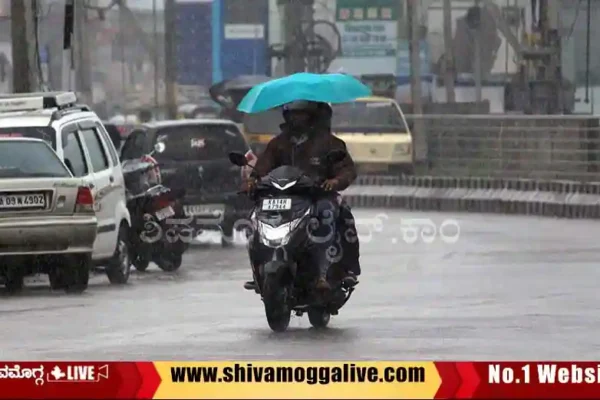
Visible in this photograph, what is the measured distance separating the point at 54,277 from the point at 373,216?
13.6m

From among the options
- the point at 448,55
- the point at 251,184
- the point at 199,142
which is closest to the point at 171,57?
the point at 448,55

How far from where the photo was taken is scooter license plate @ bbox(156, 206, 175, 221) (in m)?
22.5

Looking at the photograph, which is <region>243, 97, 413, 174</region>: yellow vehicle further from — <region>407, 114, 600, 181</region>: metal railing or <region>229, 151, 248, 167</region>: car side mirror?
<region>229, 151, 248, 167</region>: car side mirror

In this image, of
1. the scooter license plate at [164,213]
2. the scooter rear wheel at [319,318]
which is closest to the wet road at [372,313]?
the scooter rear wheel at [319,318]

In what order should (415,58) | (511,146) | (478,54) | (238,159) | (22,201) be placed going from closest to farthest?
1. (238,159)
2. (22,201)
3. (511,146)
4. (415,58)
5. (478,54)

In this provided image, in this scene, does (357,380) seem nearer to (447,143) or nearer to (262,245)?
(262,245)

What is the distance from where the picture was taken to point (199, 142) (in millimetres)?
26984

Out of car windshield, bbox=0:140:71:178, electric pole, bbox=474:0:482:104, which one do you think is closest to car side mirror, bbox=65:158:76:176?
car windshield, bbox=0:140:71:178

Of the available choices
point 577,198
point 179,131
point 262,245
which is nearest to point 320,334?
point 262,245

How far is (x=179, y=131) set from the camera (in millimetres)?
27000

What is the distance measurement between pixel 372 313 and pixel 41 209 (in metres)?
3.77

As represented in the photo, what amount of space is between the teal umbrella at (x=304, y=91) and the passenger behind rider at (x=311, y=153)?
9cm

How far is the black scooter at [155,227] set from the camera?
74.0 feet

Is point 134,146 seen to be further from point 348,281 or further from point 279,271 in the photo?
point 279,271
